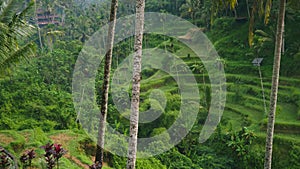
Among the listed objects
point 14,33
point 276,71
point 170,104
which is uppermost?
point 14,33

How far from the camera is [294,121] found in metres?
18.2

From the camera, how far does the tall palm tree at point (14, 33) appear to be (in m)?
7.43

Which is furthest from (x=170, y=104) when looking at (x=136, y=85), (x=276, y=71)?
(x=136, y=85)

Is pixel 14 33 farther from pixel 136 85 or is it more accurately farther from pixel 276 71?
pixel 276 71

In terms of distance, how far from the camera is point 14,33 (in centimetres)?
734

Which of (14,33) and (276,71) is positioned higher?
(14,33)

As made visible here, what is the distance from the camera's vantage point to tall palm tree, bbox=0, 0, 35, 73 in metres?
7.43

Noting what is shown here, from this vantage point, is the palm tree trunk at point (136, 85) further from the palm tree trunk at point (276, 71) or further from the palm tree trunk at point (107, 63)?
the palm tree trunk at point (276, 71)

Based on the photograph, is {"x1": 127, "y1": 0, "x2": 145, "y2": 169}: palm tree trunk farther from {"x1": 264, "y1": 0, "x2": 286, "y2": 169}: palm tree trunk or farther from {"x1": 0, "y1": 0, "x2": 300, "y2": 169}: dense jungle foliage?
{"x1": 264, "y1": 0, "x2": 286, "y2": 169}: palm tree trunk

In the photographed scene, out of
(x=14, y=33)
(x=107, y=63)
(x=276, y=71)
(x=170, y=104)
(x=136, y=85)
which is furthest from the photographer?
(x=170, y=104)

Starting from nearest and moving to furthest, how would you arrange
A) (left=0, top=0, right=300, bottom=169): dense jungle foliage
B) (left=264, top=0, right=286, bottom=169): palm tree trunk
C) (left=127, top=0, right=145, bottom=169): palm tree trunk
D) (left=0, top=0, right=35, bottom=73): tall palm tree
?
1. (left=127, top=0, right=145, bottom=169): palm tree trunk
2. (left=264, top=0, right=286, bottom=169): palm tree trunk
3. (left=0, top=0, right=35, bottom=73): tall palm tree
4. (left=0, top=0, right=300, bottom=169): dense jungle foliage

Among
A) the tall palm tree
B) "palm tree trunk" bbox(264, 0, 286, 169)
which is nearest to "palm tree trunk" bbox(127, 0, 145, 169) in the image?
"palm tree trunk" bbox(264, 0, 286, 169)

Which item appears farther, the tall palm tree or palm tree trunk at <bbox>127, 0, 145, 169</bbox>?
the tall palm tree

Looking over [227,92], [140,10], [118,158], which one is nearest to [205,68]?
[227,92]
